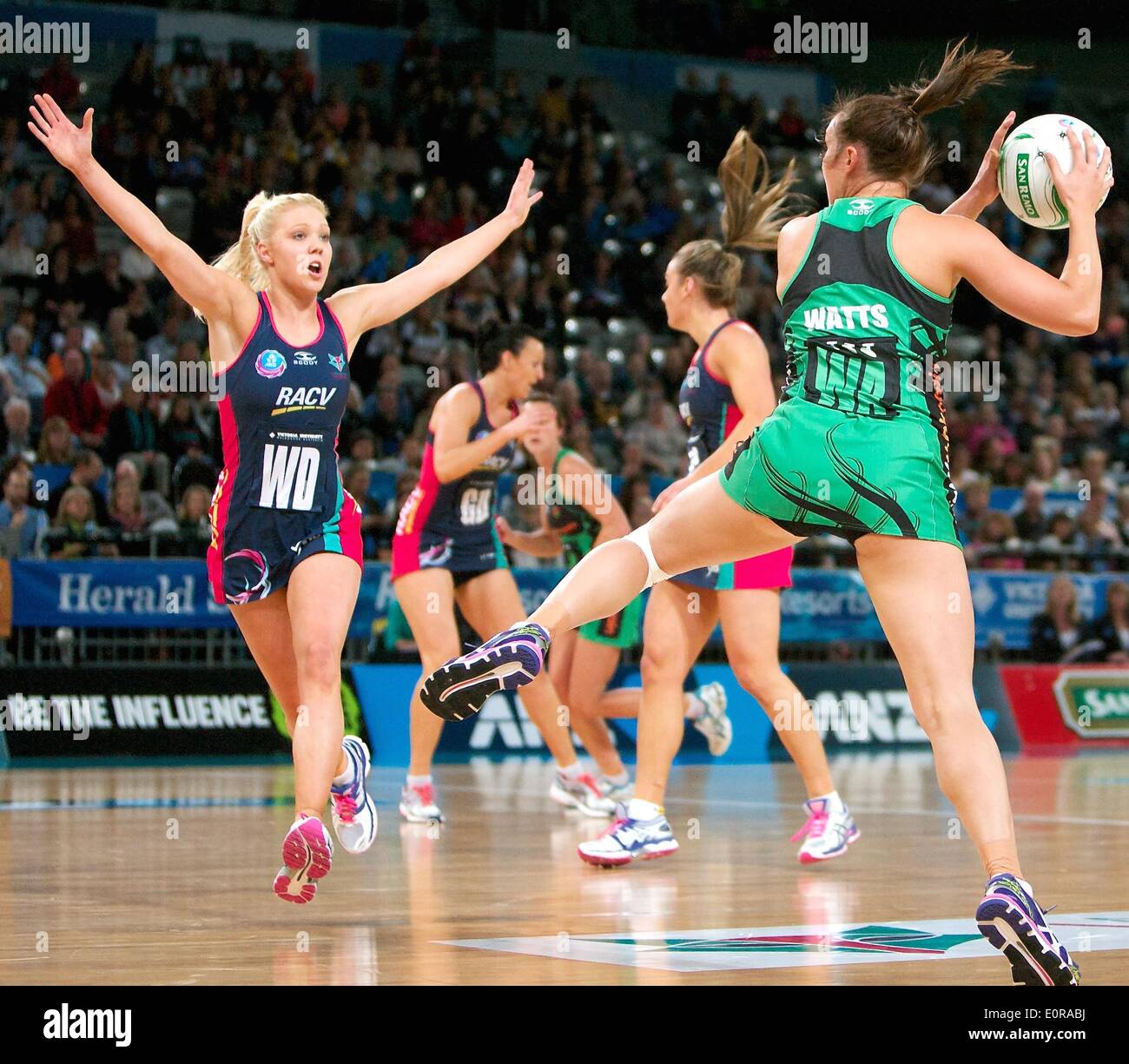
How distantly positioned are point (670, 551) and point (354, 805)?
2053mm

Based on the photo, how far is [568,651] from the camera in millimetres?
10406

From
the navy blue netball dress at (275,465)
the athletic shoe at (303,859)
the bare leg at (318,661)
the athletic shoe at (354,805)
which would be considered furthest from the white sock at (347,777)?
the athletic shoe at (303,859)

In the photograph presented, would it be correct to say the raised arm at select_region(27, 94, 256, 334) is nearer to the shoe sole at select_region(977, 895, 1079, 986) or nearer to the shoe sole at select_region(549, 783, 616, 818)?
the shoe sole at select_region(977, 895, 1079, 986)

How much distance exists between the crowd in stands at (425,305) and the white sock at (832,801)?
22.2 feet

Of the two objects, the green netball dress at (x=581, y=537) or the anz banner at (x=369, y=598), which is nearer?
the green netball dress at (x=581, y=537)

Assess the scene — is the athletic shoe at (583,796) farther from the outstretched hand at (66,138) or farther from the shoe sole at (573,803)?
the outstretched hand at (66,138)

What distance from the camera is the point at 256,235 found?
19.9 ft

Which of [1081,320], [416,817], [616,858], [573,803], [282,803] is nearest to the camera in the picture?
[1081,320]

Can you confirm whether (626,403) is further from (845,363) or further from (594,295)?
(845,363)

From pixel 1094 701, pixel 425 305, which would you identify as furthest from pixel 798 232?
pixel 425 305

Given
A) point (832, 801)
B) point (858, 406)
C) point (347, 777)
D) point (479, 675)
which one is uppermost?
point (858, 406)

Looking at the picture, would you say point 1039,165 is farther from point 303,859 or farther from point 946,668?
point 303,859

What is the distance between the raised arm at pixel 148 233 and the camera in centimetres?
546
